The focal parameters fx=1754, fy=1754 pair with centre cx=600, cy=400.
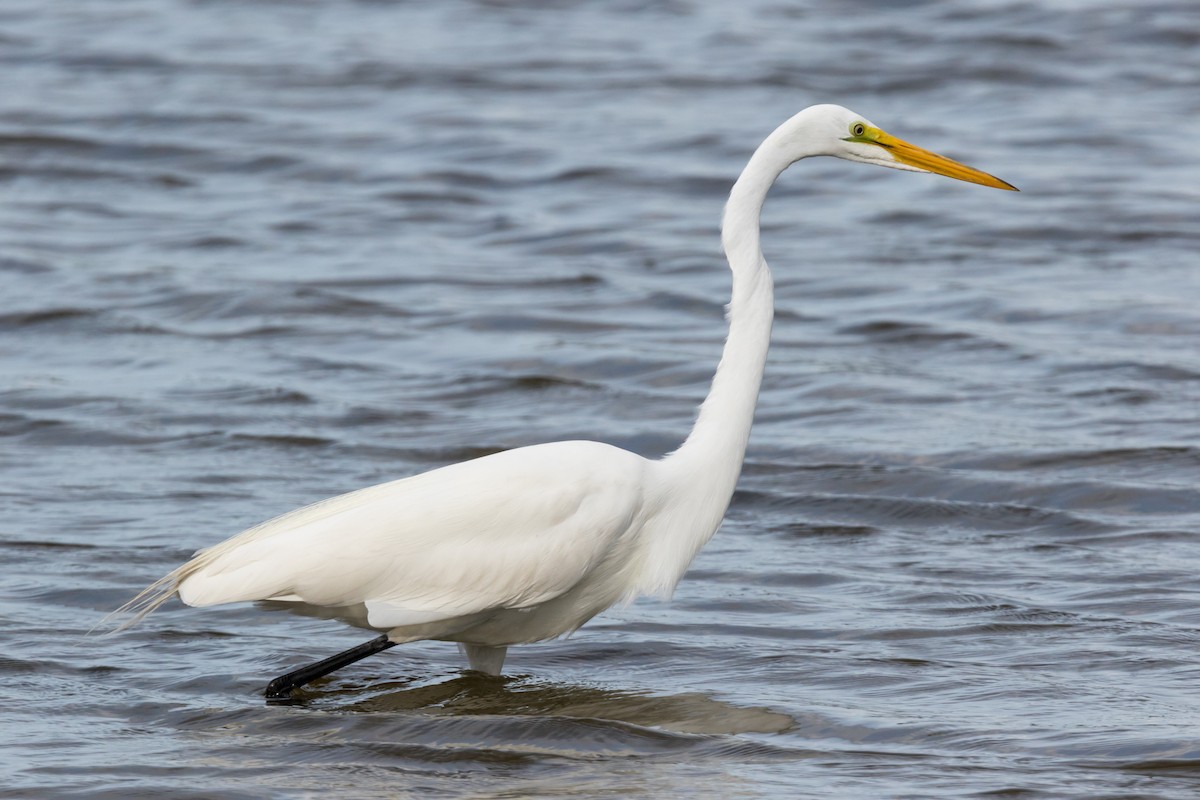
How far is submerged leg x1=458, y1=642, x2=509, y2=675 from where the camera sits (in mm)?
5926

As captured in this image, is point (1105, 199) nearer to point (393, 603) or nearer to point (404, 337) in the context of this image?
point (404, 337)

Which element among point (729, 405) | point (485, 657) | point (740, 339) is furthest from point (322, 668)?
point (740, 339)

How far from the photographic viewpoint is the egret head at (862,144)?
19.0ft

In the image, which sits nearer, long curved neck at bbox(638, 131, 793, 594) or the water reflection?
the water reflection

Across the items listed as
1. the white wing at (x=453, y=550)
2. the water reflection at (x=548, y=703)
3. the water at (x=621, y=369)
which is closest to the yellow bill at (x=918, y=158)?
the white wing at (x=453, y=550)

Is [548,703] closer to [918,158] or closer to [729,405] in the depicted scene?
[729,405]

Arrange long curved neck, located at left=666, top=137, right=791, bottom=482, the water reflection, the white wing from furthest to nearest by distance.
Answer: long curved neck, located at left=666, top=137, right=791, bottom=482 → the water reflection → the white wing

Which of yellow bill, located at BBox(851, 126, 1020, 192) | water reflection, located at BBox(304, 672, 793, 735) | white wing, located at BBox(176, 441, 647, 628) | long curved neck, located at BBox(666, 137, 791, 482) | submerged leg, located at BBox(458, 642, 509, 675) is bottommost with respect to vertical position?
water reflection, located at BBox(304, 672, 793, 735)

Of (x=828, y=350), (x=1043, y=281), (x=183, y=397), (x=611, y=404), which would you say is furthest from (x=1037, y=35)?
(x=183, y=397)

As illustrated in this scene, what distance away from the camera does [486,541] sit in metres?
5.48

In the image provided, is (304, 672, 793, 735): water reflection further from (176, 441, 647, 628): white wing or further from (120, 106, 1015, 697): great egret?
(176, 441, 647, 628): white wing

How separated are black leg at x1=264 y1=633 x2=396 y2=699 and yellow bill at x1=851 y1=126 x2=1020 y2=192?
2.31 m

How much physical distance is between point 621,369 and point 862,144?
4.23 metres

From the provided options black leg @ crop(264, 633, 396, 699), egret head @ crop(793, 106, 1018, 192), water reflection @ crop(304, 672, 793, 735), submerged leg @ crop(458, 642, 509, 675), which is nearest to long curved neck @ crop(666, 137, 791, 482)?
egret head @ crop(793, 106, 1018, 192)
